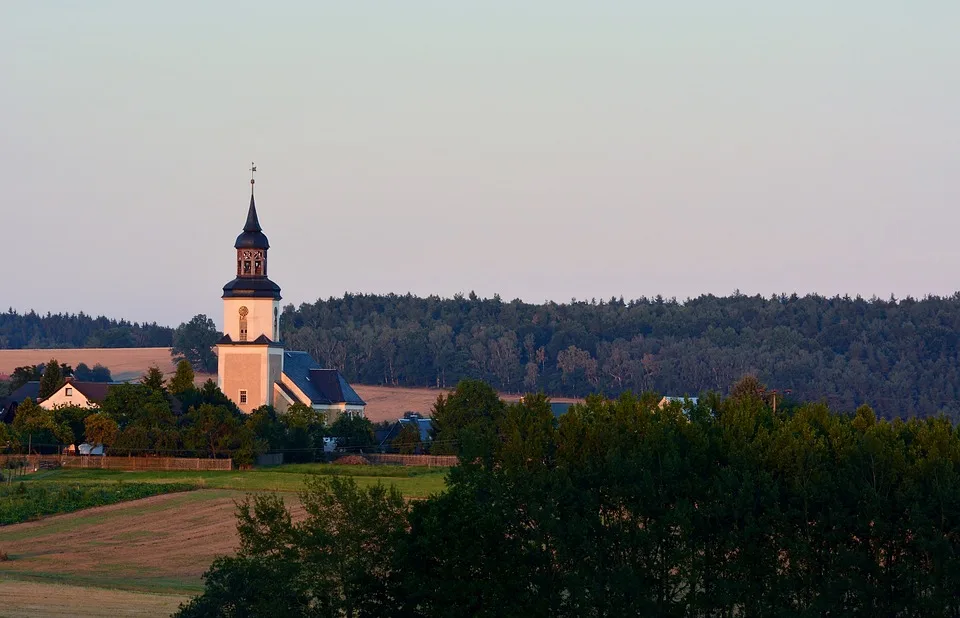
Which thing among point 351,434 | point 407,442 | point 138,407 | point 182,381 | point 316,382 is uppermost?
point 316,382

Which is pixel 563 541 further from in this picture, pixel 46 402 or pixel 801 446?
pixel 46 402

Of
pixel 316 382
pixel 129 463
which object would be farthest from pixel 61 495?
pixel 316 382

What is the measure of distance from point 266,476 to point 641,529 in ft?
150

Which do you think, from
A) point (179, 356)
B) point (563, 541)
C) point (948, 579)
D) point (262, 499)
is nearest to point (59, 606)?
point (262, 499)

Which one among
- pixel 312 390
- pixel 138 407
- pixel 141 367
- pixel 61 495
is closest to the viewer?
pixel 61 495

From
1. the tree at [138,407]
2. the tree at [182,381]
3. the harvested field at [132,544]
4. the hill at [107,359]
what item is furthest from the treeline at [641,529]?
the hill at [107,359]

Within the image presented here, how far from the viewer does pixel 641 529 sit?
1794 inches

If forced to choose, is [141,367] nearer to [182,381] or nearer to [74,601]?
[182,381]

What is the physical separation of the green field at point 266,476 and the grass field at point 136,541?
5 cm

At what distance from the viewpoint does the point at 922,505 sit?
43281 millimetres

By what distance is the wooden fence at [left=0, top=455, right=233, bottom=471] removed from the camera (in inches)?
3666

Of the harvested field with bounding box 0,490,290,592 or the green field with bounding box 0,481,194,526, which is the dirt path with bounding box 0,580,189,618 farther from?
the green field with bounding box 0,481,194,526

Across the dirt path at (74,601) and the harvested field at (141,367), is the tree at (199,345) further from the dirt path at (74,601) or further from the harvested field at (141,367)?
the dirt path at (74,601)

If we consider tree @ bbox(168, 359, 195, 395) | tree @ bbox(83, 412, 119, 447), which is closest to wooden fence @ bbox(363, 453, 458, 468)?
tree @ bbox(168, 359, 195, 395)
